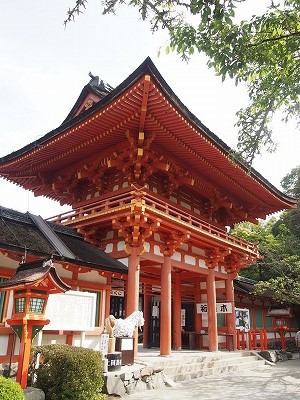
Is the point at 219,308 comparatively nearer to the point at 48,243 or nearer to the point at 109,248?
the point at 109,248

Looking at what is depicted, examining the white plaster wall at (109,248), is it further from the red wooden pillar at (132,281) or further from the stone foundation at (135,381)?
the stone foundation at (135,381)

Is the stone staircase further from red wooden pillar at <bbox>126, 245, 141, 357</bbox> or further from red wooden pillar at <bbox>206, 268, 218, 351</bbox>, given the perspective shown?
red wooden pillar at <bbox>126, 245, 141, 357</bbox>

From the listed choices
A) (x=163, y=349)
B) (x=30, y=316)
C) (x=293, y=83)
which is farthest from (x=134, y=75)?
(x=163, y=349)

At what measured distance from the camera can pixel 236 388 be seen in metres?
9.88

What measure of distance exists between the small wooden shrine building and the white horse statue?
3.55 feet

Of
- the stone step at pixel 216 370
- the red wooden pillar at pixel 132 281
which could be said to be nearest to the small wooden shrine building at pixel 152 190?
the red wooden pillar at pixel 132 281

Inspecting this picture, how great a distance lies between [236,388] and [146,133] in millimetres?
8609

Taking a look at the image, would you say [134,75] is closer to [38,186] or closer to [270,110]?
Result: [270,110]

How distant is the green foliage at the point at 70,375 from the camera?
693 centimetres

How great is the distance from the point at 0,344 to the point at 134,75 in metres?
Answer: 8.01

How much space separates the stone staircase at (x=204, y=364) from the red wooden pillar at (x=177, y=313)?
257 centimetres

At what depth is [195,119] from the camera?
39.6ft

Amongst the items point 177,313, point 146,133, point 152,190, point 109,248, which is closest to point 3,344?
point 109,248

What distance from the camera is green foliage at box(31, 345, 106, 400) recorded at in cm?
693
